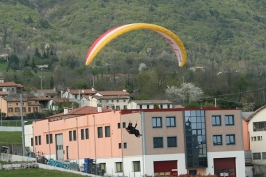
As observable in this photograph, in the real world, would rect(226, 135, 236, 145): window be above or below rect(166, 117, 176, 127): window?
below

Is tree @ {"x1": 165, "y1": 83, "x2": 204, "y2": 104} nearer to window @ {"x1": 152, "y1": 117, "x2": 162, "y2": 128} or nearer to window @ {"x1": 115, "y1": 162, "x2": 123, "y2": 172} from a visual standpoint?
window @ {"x1": 115, "y1": 162, "x2": 123, "y2": 172}

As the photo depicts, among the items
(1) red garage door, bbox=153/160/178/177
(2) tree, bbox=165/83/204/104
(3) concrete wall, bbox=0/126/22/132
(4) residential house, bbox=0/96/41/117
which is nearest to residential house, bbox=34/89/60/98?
(4) residential house, bbox=0/96/41/117

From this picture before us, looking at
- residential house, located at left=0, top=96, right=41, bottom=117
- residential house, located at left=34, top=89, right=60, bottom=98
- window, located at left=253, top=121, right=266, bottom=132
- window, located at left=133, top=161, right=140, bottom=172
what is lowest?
window, located at left=133, top=161, right=140, bottom=172

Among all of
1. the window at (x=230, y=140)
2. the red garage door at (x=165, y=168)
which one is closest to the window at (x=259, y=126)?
the window at (x=230, y=140)

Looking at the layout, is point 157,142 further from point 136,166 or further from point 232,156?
point 232,156

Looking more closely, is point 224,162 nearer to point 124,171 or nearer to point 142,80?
point 124,171

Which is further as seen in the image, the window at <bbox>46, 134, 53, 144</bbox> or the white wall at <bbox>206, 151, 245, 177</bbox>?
the window at <bbox>46, 134, 53, 144</bbox>

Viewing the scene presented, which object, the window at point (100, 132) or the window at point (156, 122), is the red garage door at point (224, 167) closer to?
the window at point (156, 122)
